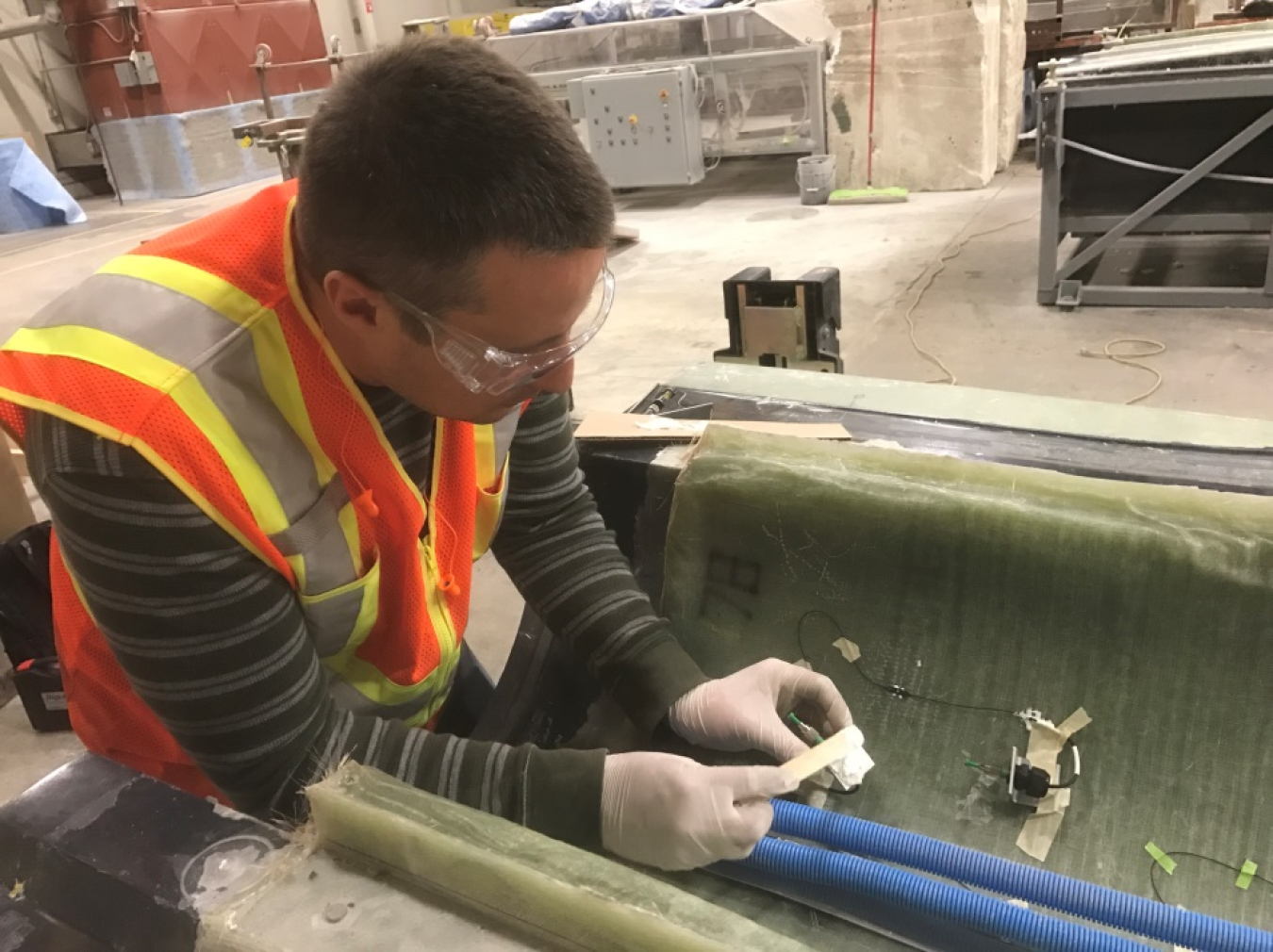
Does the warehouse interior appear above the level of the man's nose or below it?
below

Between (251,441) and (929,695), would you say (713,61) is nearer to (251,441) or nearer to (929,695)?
(929,695)

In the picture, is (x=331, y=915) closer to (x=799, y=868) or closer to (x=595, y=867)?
(x=595, y=867)

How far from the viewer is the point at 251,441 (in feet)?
2.43

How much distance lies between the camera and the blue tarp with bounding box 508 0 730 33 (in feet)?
17.1

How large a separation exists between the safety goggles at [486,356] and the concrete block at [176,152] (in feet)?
23.8

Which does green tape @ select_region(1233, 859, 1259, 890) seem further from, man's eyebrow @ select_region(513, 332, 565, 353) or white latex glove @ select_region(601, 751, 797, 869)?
man's eyebrow @ select_region(513, 332, 565, 353)

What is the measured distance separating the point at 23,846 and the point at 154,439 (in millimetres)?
274

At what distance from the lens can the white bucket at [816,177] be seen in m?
5.11

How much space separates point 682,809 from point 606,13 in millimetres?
5435

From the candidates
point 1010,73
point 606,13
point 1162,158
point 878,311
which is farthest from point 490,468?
point 1010,73

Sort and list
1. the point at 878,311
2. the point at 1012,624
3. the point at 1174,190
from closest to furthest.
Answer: the point at 1012,624, the point at 1174,190, the point at 878,311

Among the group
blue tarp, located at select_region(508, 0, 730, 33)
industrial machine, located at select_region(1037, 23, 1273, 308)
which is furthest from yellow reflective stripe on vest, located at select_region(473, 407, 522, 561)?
blue tarp, located at select_region(508, 0, 730, 33)

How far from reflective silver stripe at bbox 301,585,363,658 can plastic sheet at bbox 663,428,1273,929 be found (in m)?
0.49

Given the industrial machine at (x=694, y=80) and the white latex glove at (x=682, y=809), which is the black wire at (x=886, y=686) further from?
the industrial machine at (x=694, y=80)
